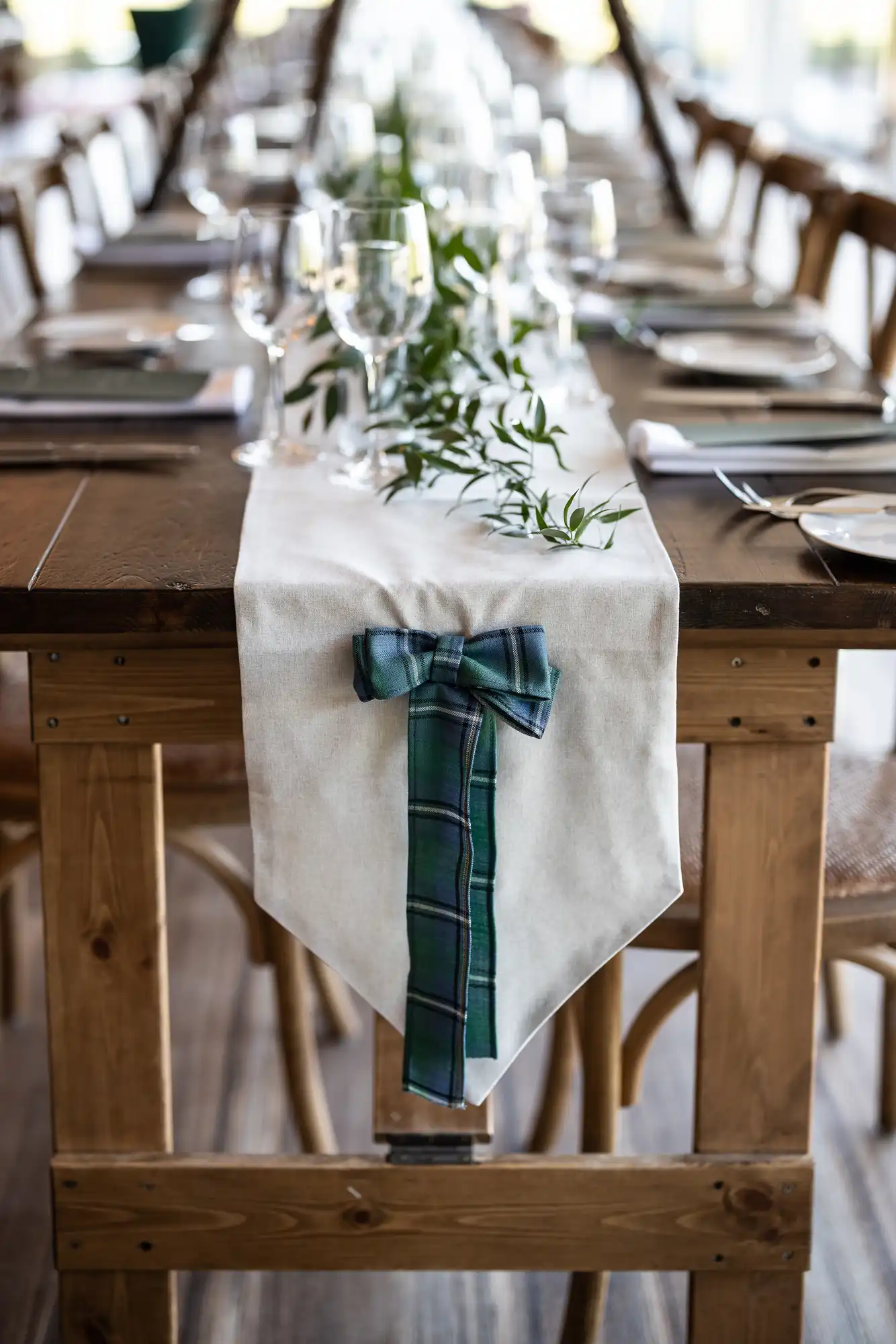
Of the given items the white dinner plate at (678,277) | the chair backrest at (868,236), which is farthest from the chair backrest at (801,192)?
the white dinner plate at (678,277)

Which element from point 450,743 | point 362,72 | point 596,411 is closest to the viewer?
point 450,743

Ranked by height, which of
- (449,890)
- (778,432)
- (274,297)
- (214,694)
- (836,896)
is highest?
(274,297)

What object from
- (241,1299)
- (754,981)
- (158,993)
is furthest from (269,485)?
(241,1299)

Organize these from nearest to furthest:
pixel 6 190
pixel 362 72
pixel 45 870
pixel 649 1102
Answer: pixel 45 870
pixel 649 1102
pixel 6 190
pixel 362 72

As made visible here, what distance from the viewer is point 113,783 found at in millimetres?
1209

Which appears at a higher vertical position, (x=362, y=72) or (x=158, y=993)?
(x=362, y=72)

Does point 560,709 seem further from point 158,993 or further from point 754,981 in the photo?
point 158,993

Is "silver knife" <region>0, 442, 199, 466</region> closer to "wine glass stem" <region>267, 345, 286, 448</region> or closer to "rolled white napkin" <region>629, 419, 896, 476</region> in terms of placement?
"wine glass stem" <region>267, 345, 286, 448</region>

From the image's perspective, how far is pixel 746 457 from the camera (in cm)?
137

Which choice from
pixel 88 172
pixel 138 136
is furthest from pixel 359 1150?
pixel 138 136

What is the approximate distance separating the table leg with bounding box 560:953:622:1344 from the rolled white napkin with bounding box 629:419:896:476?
438mm

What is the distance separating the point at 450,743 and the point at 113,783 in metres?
0.28

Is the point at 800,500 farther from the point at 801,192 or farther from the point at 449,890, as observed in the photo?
the point at 801,192

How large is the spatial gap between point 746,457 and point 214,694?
1.68 feet
